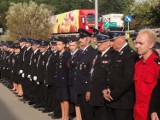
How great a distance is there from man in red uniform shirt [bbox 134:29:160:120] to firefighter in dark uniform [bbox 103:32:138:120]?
89cm

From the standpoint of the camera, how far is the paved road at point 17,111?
9523 mm

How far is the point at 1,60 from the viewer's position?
56.3ft

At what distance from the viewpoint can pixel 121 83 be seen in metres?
5.34

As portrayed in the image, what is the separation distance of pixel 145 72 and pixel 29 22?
26211 mm

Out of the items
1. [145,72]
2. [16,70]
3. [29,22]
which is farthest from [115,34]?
[29,22]

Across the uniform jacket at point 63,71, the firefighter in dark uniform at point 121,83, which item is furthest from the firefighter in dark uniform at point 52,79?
the firefighter in dark uniform at point 121,83

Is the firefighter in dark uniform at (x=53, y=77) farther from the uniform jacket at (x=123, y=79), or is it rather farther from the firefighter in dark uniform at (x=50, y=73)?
the uniform jacket at (x=123, y=79)

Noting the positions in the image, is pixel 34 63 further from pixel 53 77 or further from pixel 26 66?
pixel 53 77

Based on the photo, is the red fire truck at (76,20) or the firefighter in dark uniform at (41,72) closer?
the firefighter in dark uniform at (41,72)

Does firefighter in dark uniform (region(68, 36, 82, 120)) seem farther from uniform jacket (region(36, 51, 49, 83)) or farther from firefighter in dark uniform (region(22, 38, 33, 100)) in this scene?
firefighter in dark uniform (region(22, 38, 33, 100))

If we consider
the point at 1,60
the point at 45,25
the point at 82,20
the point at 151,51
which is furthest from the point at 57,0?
the point at 151,51

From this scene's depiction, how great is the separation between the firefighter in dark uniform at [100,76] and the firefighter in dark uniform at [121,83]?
0.18 metres

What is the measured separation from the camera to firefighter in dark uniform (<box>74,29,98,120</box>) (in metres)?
7.41

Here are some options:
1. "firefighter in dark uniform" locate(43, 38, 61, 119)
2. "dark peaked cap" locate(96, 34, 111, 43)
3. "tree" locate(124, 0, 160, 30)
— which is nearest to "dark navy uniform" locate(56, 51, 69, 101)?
"firefighter in dark uniform" locate(43, 38, 61, 119)
